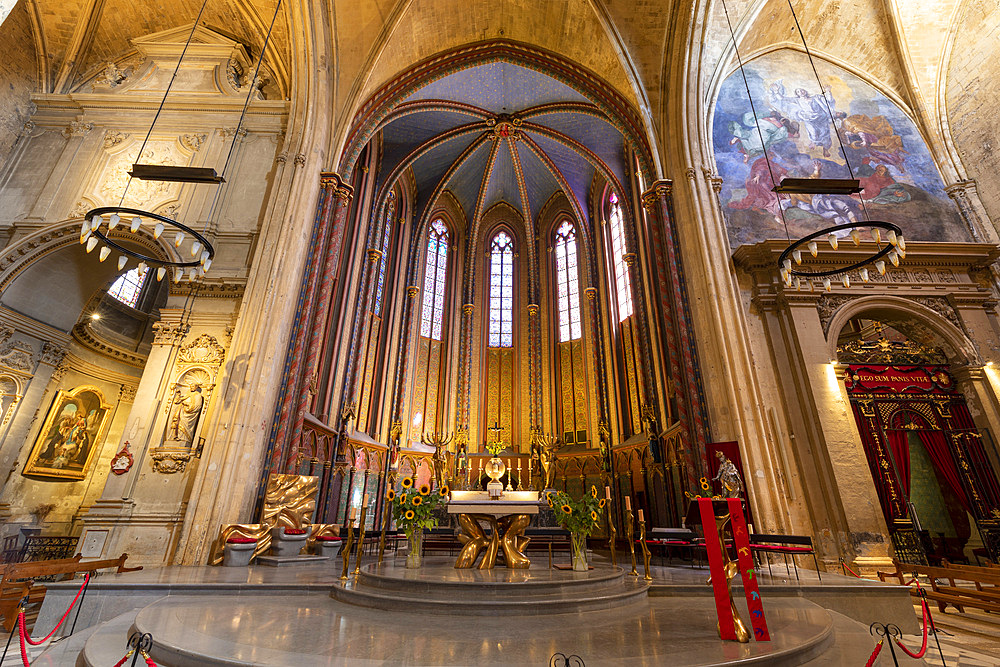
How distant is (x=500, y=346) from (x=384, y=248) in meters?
5.49

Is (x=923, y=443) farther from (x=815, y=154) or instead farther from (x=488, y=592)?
(x=488, y=592)

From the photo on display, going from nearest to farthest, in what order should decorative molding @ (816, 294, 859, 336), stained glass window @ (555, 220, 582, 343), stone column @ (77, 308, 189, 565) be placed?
1. stone column @ (77, 308, 189, 565)
2. decorative molding @ (816, 294, 859, 336)
3. stained glass window @ (555, 220, 582, 343)

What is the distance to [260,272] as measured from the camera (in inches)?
331

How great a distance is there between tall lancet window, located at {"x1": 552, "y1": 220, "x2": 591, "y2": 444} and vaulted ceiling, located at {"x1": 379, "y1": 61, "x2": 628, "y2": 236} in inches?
62.9

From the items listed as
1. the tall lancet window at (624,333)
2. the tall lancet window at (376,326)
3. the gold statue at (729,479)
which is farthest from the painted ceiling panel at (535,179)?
the gold statue at (729,479)

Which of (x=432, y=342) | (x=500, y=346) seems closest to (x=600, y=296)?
(x=500, y=346)

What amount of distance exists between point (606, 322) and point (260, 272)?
1026 cm

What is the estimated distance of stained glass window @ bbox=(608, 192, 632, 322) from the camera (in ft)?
46.9

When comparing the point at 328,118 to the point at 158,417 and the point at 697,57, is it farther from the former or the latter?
the point at 697,57

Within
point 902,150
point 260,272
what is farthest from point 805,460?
point 260,272

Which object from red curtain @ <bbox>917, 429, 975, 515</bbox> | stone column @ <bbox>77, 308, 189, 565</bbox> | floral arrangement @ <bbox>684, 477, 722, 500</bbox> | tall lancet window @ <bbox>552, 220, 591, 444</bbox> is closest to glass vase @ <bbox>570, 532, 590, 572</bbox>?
floral arrangement @ <bbox>684, 477, 722, 500</bbox>

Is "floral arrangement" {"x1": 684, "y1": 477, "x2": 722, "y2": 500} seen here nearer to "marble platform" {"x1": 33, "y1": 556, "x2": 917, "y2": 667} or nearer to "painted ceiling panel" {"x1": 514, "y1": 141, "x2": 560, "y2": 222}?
"marble platform" {"x1": 33, "y1": 556, "x2": 917, "y2": 667}

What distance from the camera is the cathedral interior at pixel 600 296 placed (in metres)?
7.67

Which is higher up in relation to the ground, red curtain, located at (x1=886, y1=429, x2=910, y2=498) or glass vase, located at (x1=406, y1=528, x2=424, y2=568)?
red curtain, located at (x1=886, y1=429, x2=910, y2=498)
